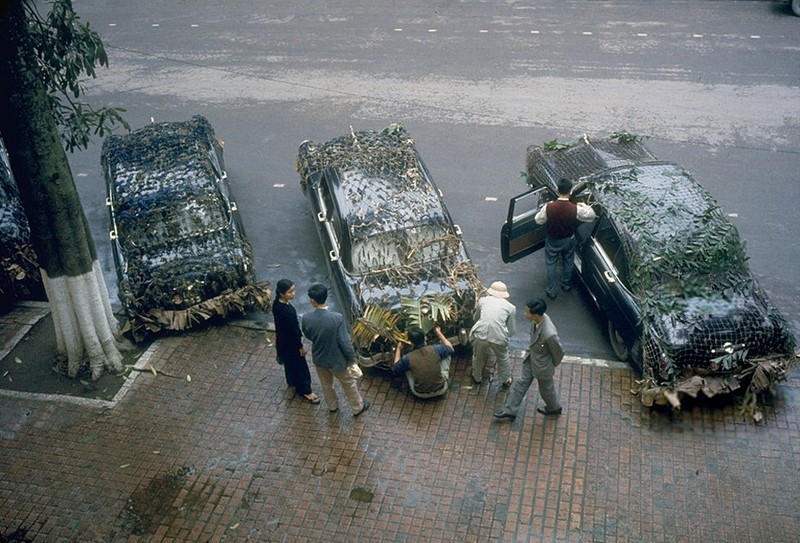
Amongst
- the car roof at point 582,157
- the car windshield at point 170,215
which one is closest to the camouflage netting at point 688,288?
the car roof at point 582,157

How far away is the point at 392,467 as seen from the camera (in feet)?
25.3

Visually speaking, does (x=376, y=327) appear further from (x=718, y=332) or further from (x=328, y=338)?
(x=718, y=332)

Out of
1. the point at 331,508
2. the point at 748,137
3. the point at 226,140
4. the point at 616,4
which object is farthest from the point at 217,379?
the point at 616,4

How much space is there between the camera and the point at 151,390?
29.0 ft

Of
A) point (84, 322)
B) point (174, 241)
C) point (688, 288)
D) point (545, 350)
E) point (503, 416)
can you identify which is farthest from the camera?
point (174, 241)

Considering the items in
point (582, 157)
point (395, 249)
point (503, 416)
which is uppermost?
point (582, 157)

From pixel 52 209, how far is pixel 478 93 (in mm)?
10077

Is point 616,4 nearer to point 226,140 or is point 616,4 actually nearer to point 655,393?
point 226,140

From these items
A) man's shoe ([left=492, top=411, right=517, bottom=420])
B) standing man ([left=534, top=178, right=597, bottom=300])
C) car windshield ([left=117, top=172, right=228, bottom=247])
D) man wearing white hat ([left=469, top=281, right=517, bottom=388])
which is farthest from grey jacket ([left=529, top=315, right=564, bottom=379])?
car windshield ([left=117, top=172, right=228, bottom=247])

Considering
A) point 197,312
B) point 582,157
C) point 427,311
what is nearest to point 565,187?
point 582,157

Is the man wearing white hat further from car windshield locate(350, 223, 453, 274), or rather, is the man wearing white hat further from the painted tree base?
the painted tree base

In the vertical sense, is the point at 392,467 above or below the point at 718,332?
below

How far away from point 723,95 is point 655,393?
380 inches

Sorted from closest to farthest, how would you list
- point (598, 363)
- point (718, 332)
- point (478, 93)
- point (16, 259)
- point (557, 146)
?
1. point (718, 332)
2. point (598, 363)
3. point (16, 259)
4. point (557, 146)
5. point (478, 93)
